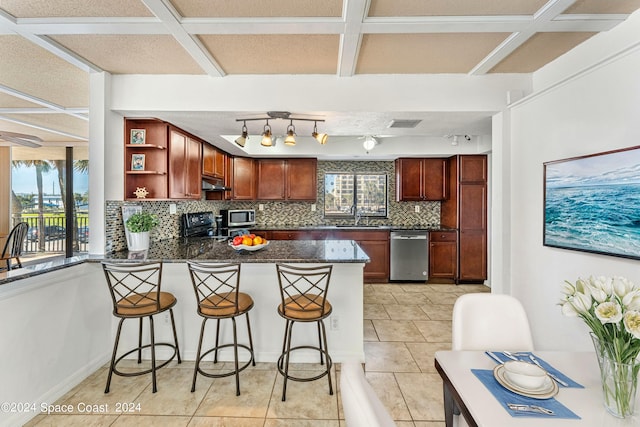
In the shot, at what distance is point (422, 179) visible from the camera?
533 centimetres

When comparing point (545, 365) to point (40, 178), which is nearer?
point (545, 365)

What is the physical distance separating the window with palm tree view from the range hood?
287 centimetres

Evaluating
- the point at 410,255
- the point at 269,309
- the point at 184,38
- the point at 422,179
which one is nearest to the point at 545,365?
the point at 269,309

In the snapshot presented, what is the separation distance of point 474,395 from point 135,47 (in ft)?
9.53

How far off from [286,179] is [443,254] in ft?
10.1

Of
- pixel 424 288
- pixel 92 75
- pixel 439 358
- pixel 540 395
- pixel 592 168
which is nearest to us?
pixel 540 395

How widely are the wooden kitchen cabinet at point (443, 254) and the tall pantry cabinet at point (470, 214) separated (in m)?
0.11

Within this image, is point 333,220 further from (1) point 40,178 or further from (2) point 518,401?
(1) point 40,178

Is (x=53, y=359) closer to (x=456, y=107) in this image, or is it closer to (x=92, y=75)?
(x=92, y=75)

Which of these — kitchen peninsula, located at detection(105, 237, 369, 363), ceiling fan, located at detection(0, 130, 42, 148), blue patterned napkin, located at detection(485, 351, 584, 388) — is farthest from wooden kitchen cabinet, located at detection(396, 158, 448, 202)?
ceiling fan, located at detection(0, 130, 42, 148)

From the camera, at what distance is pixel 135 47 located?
219 cm

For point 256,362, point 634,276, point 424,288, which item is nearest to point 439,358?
point 634,276

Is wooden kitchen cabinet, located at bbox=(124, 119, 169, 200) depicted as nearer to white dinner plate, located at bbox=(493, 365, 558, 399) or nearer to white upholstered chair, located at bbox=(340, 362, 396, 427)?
white upholstered chair, located at bbox=(340, 362, 396, 427)

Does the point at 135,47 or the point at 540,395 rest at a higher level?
the point at 135,47
